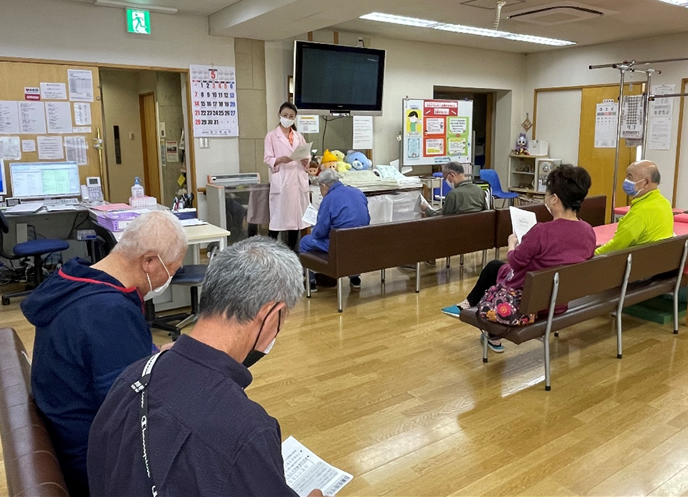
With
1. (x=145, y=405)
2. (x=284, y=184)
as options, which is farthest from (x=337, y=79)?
(x=145, y=405)

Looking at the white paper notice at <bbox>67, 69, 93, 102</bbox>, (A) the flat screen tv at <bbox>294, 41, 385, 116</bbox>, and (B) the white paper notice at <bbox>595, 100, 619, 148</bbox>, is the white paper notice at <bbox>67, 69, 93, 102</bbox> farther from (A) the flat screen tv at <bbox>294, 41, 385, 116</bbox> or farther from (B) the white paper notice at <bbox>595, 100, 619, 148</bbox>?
(B) the white paper notice at <bbox>595, 100, 619, 148</bbox>

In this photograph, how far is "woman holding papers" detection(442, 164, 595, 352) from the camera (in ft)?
10.2

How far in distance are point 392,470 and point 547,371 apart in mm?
1227

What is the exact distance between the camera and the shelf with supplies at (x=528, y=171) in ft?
29.4

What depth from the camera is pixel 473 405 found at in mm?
3049

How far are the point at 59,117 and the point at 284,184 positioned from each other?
233cm

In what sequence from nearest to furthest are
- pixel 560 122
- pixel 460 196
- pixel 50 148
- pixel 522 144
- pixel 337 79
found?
pixel 460 196 < pixel 50 148 < pixel 337 79 < pixel 560 122 < pixel 522 144

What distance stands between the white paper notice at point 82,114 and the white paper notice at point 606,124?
6.95 metres

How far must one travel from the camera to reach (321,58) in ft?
21.8

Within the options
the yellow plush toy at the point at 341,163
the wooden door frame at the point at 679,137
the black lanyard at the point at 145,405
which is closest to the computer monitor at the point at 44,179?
the yellow plush toy at the point at 341,163

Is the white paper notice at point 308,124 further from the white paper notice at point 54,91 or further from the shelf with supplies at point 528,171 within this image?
the shelf with supplies at point 528,171

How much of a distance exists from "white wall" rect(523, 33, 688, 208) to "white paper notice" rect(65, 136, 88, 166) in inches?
275

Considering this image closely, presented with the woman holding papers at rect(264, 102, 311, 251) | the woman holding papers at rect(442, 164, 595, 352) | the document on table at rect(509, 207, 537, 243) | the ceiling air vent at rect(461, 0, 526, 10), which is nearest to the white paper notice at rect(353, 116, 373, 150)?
the woman holding papers at rect(264, 102, 311, 251)

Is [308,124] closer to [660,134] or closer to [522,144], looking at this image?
[522,144]
